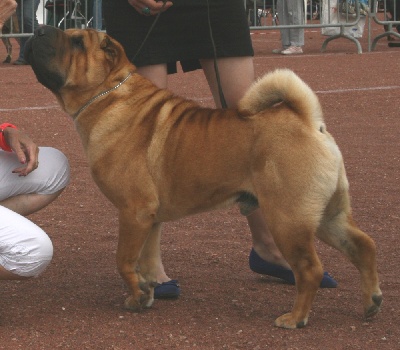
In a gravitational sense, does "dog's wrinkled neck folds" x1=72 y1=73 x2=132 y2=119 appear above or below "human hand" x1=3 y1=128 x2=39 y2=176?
above

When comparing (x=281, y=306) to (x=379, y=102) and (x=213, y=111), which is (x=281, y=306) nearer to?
(x=213, y=111)

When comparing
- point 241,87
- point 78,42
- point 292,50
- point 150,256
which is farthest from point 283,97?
point 292,50

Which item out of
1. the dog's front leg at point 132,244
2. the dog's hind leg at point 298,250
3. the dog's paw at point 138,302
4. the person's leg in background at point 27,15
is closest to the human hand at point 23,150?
the dog's front leg at point 132,244

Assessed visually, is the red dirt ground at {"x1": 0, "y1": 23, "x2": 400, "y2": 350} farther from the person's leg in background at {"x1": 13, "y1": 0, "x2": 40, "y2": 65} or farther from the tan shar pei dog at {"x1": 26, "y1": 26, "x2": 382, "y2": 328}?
the person's leg in background at {"x1": 13, "y1": 0, "x2": 40, "y2": 65}

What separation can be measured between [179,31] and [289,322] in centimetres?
160

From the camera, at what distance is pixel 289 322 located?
4457mm

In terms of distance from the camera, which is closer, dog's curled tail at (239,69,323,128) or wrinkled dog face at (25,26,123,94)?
dog's curled tail at (239,69,323,128)

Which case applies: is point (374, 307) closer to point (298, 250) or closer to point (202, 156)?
point (298, 250)

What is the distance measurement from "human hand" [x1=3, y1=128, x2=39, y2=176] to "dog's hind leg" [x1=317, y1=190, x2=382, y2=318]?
4.72 feet

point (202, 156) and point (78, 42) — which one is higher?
point (78, 42)

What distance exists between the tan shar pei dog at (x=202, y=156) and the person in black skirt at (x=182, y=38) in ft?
1.00

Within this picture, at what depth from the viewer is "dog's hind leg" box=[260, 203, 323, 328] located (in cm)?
429

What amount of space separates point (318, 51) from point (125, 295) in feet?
44.9

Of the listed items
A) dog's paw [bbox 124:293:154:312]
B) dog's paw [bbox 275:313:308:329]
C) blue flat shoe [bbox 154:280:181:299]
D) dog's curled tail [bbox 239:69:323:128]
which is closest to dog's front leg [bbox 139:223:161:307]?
blue flat shoe [bbox 154:280:181:299]
